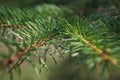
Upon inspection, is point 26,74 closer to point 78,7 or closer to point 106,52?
point 78,7

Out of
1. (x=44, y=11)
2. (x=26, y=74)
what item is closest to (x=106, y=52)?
(x=44, y=11)

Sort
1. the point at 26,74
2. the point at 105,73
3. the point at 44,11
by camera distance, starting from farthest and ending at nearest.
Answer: the point at 26,74, the point at 44,11, the point at 105,73

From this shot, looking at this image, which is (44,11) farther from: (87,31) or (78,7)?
(87,31)

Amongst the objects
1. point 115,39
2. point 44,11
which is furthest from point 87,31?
point 44,11

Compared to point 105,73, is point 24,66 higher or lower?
Result: lower

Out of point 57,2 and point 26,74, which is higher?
point 57,2

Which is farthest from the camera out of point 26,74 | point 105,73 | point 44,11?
point 26,74

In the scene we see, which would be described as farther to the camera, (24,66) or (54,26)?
(24,66)

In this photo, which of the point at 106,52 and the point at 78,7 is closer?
the point at 106,52
